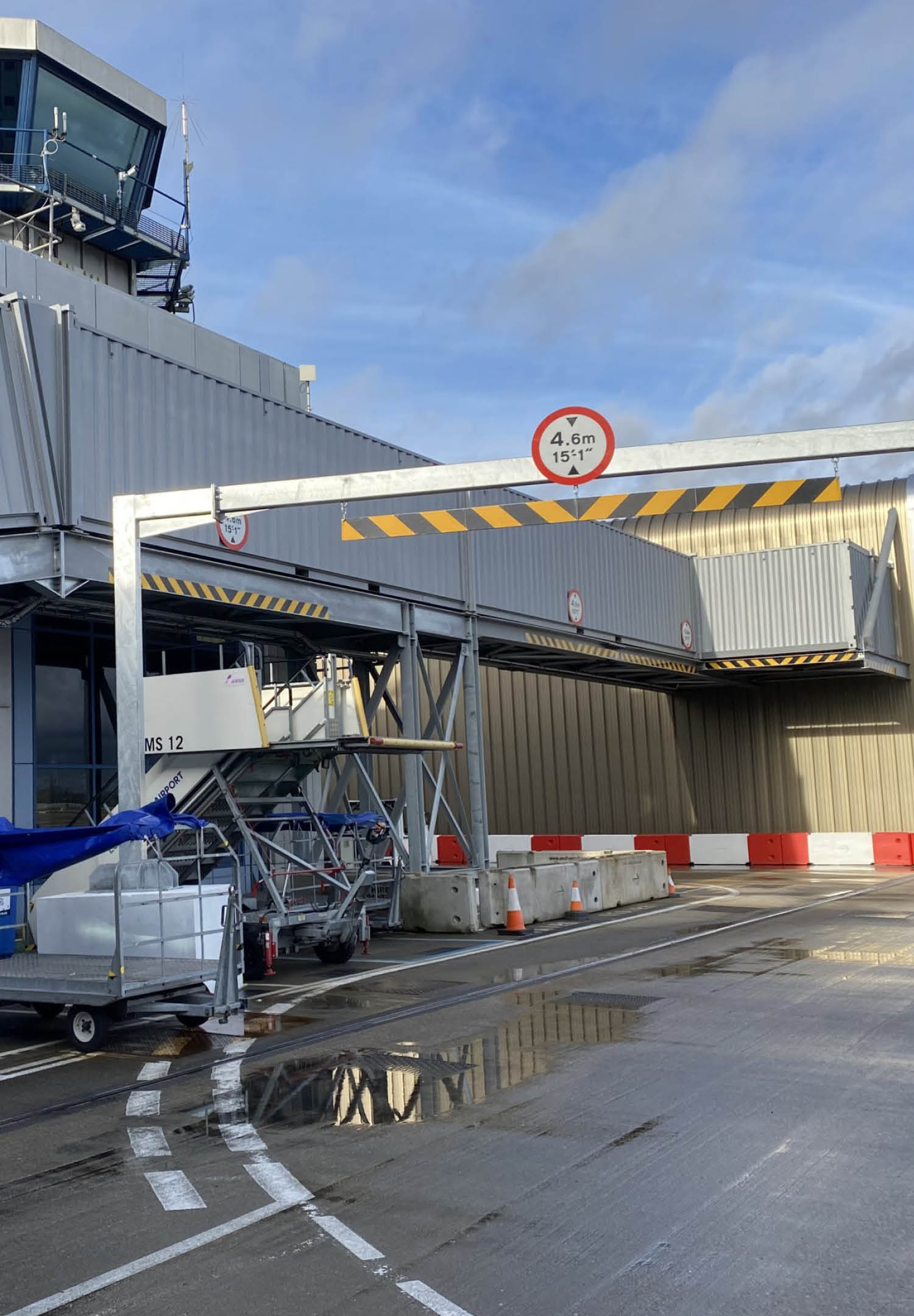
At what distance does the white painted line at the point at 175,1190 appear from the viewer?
20.1 feet

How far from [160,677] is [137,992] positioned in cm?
564

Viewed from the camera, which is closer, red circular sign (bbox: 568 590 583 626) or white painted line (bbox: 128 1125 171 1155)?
white painted line (bbox: 128 1125 171 1155)

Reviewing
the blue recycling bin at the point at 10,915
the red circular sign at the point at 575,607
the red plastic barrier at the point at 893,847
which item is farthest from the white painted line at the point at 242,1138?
the red plastic barrier at the point at 893,847

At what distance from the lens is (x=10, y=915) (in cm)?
1391

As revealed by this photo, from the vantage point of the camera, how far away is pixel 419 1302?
4.86 metres

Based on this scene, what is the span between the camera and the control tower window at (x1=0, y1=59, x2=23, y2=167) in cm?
2373

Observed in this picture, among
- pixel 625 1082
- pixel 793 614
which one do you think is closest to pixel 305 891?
pixel 625 1082

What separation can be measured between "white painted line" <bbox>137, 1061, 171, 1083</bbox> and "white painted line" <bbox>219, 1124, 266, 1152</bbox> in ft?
5.58

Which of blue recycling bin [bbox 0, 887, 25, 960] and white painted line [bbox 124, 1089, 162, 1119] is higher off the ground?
blue recycling bin [bbox 0, 887, 25, 960]

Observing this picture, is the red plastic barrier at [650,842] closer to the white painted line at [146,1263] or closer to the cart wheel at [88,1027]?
the cart wheel at [88,1027]

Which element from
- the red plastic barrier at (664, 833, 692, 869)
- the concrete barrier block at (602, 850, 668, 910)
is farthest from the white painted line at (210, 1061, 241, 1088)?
the red plastic barrier at (664, 833, 692, 869)

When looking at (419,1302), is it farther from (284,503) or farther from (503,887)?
(503,887)

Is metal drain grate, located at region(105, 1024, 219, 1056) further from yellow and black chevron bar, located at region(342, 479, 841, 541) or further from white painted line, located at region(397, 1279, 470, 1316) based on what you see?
white painted line, located at region(397, 1279, 470, 1316)

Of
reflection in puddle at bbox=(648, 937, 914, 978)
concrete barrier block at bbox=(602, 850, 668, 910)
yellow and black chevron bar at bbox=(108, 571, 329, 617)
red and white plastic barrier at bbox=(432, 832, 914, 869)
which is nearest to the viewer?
reflection in puddle at bbox=(648, 937, 914, 978)
